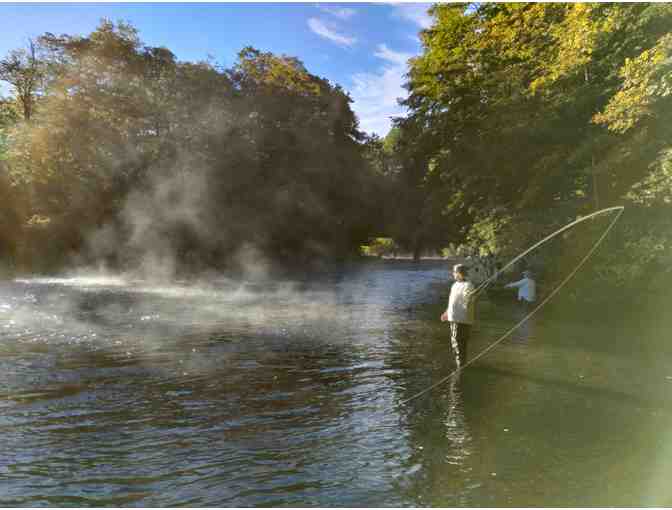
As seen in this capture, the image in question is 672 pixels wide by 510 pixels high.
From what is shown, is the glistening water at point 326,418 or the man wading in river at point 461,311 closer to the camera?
the glistening water at point 326,418

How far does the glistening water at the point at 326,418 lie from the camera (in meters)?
6.02

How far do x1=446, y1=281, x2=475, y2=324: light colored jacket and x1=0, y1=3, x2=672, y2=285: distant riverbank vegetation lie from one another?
839 centimetres

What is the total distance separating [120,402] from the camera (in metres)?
9.21

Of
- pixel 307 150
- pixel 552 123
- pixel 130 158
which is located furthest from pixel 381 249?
pixel 552 123

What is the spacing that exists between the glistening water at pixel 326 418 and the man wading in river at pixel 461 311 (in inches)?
25.1

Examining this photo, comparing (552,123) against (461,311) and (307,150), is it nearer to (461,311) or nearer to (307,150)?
(461,311)

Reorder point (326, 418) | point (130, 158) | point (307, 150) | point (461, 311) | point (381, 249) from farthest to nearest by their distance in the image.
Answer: point (381, 249) < point (307, 150) < point (130, 158) < point (461, 311) < point (326, 418)

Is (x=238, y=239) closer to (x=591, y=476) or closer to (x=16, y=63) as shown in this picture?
(x=16, y=63)

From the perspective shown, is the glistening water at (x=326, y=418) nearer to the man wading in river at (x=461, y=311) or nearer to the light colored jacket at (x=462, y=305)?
the man wading in river at (x=461, y=311)

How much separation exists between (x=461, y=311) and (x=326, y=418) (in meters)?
4.23

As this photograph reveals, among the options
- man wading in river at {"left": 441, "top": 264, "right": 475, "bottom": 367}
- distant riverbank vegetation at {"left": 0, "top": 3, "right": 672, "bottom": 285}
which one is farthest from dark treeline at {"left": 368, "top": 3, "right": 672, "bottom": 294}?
man wading in river at {"left": 441, "top": 264, "right": 475, "bottom": 367}

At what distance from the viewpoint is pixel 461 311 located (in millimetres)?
11406

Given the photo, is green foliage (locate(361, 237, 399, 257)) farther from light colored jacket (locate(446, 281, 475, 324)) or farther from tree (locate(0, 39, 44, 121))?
light colored jacket (locate(446, 281, 475, 324))

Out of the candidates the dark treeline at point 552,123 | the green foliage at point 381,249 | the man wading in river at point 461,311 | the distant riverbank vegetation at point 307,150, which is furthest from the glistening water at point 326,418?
the green foliage at point 381,249
